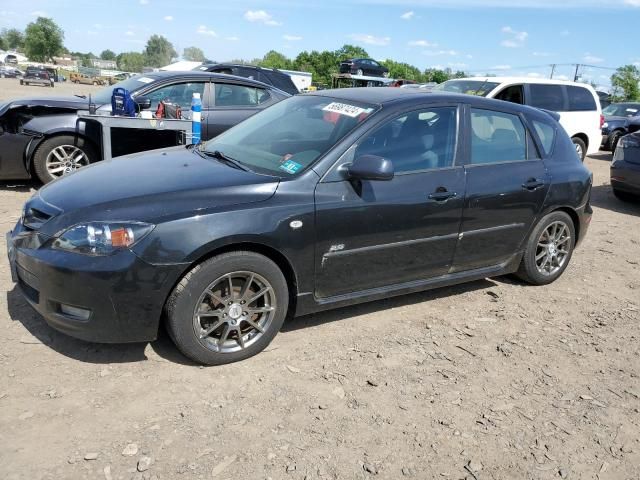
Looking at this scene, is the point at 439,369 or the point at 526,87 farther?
the point at 526,87

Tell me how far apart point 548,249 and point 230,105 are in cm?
485

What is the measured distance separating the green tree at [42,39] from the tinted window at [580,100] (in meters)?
119

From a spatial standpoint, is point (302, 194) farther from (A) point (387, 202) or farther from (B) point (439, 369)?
(B) point (439, 369)

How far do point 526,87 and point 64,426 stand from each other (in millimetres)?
10174

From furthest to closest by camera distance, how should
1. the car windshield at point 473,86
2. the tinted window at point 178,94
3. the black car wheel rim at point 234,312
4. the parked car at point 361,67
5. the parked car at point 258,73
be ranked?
the parked car at point 361,67, the parked car at point 258,73, the car windshield at point 473,86, the tinted window at point 178,94, the black car wheel rim at point 234,312

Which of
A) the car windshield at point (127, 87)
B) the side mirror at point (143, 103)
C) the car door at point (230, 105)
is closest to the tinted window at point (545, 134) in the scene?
the car door at point (230, 105)

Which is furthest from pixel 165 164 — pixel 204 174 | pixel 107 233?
pixel 107 233

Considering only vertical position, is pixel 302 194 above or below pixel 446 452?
above

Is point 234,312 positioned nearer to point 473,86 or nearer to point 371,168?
point 371,168

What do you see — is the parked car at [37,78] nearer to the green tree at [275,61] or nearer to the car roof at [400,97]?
the green tree at [275,61]

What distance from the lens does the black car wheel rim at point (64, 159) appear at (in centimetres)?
675

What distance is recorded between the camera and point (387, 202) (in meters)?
3.79

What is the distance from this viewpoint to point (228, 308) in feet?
11.0

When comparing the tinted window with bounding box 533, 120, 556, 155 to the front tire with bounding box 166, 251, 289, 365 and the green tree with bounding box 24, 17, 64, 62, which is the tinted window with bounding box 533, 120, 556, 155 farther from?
the green tree with bounding box 24, 17, 64, 62
